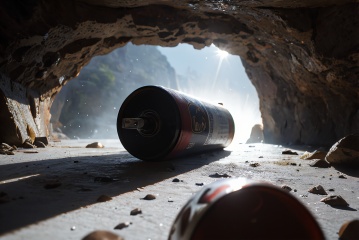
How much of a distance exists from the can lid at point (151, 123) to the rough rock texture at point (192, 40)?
6.82 feet

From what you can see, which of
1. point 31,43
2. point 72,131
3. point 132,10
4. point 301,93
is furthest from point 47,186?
point 72,131

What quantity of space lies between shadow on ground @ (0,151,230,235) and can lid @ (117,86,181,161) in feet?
0.57

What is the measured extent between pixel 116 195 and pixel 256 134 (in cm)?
1129

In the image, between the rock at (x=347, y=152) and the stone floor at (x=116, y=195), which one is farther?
the rock at (x=347, y=152)

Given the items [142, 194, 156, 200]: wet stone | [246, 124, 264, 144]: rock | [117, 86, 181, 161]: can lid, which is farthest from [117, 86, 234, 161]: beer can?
[246, 124, 264, 144]: rock

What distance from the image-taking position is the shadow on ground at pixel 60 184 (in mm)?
1287

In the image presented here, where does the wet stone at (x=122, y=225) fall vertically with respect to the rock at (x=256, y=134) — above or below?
above

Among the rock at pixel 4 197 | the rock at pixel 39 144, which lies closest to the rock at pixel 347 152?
the rock at pixel 4 197

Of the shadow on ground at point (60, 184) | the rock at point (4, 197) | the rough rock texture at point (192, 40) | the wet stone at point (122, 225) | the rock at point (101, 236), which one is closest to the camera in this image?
the rock at point (101, 236)

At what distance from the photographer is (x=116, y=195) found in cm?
164

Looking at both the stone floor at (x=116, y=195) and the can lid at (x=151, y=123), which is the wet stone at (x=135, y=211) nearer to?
the stone floor at (x=116, y=195)

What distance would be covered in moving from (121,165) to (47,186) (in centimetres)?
110

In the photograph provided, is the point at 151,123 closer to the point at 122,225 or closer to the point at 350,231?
the point at 122,225

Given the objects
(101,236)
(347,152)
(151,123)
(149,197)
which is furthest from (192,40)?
(101,236)
